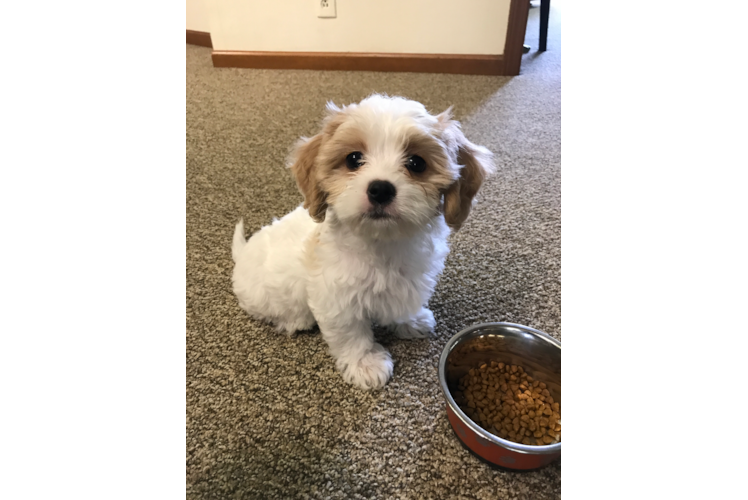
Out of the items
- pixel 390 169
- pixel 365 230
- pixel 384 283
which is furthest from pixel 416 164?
pixel 384 283

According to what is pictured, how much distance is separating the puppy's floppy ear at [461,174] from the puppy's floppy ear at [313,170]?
0.77 ft

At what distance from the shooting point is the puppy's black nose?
2.65 ft

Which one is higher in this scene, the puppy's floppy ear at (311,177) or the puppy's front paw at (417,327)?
the puppy's floppy ear at (311,177)

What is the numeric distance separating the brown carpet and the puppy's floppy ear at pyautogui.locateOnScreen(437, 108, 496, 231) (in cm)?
48

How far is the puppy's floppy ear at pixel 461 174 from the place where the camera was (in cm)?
89

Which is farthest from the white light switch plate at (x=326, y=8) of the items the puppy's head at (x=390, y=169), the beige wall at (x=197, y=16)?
the puppy's head at (x=390, y=169)

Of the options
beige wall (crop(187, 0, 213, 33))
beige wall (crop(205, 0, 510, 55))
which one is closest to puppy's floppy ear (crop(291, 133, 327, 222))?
beige wall (crop(205, 0, 510, 55))

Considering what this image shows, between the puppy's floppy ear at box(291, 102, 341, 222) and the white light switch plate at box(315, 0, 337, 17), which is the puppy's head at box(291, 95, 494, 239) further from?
the white light switch plate at box(315, 0, 337, 17)

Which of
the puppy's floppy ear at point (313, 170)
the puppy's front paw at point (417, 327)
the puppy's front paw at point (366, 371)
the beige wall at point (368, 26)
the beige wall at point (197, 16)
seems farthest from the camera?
the beige wall at point (197, 16)

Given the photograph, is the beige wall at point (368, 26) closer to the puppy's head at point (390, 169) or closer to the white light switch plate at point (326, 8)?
the white light switch plate at point (326, 8)
